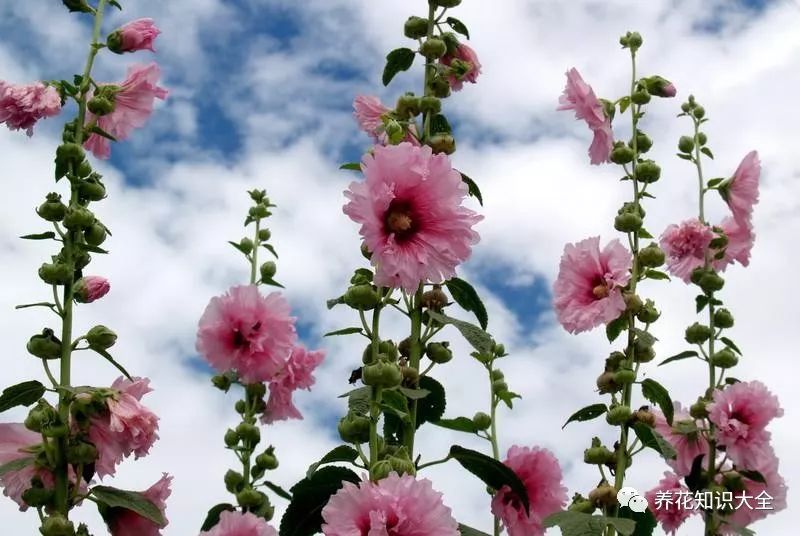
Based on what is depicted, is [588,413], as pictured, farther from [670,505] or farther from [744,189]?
[744,189]

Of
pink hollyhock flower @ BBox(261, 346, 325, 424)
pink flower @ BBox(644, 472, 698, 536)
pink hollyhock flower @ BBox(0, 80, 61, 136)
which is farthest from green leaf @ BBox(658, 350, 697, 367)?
pink hollyhock flower @ BBox(0, 80, 61, 136)

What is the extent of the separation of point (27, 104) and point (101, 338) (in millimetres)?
549

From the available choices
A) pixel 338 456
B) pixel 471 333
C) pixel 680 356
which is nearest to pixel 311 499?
pixel 338 456

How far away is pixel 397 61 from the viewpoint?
2199 millimetres

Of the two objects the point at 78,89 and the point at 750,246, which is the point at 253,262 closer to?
the point at 78,89

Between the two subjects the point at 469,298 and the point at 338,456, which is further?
the point at 469,298

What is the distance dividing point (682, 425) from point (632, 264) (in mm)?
561

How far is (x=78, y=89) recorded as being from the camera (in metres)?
2.08

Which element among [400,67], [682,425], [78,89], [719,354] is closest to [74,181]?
[78,89]

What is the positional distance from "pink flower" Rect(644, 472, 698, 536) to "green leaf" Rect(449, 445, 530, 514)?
4.07ft

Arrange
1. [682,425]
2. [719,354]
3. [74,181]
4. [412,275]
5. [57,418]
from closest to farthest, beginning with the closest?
[412,275] → [57,418] → [74,181] → [682,425] → [719,354]

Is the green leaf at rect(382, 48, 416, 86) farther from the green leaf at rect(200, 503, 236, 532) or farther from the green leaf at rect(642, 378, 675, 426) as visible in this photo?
the green leaf at rect(200, 503, 236, 532)

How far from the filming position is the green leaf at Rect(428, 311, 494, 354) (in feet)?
6.24

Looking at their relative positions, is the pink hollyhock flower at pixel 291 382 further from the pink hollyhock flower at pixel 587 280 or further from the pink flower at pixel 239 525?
the pink flower at pixel 239 525
